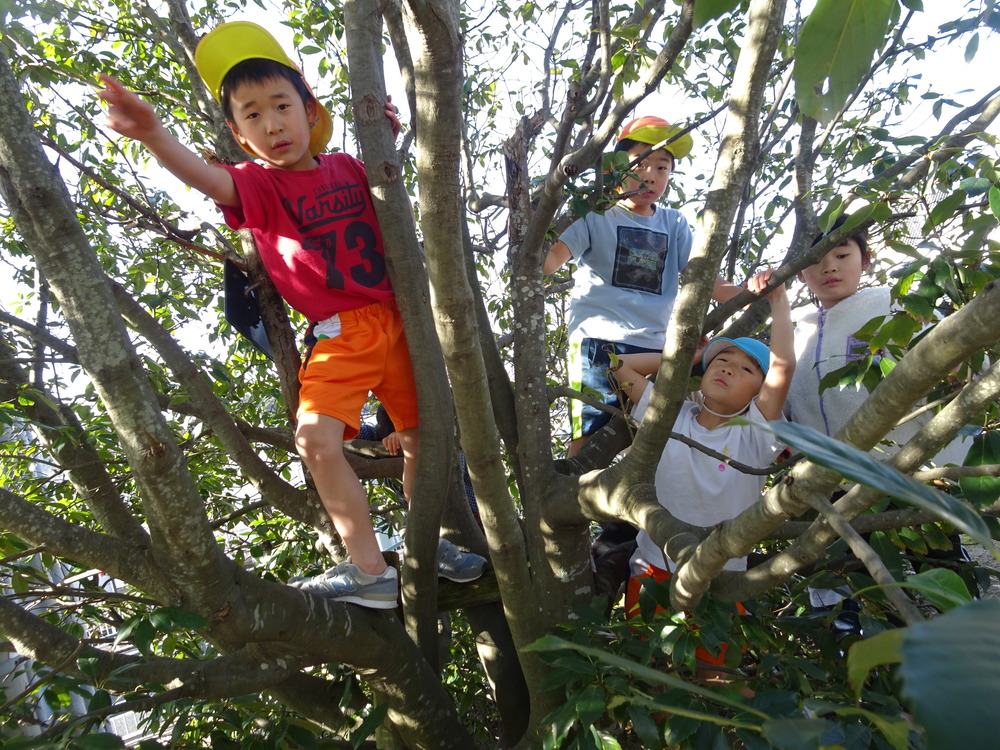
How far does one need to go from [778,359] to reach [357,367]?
1311 millimetres

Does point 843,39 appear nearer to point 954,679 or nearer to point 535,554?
point 954,679

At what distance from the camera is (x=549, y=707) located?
2150 mm

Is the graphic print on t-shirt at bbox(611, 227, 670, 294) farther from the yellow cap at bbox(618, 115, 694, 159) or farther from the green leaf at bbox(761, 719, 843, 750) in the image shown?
the green leaf at bbox(761, 719, 843, 750)

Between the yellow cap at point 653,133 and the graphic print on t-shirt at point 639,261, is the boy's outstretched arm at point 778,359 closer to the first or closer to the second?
the graphic print on t-shirt at point 639,261

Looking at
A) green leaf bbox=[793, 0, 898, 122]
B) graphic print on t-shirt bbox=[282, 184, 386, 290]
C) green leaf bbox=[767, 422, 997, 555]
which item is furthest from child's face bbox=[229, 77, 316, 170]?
green leaf bbox=[767, 422, 997, 555]

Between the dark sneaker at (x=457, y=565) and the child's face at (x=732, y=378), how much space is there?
1001mm

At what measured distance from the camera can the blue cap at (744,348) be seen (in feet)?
8.36

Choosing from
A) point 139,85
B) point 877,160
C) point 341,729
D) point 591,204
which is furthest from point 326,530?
point 139,85

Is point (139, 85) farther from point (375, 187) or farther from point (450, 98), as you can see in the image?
point (450, 98)

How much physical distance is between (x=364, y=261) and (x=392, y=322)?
202 millimetres

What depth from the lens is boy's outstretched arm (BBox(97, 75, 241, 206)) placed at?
5.63 feet

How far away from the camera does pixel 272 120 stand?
2.16 metres

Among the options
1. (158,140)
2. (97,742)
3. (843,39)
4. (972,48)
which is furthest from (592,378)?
(843,39)

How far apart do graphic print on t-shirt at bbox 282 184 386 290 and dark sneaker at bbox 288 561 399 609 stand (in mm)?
836
